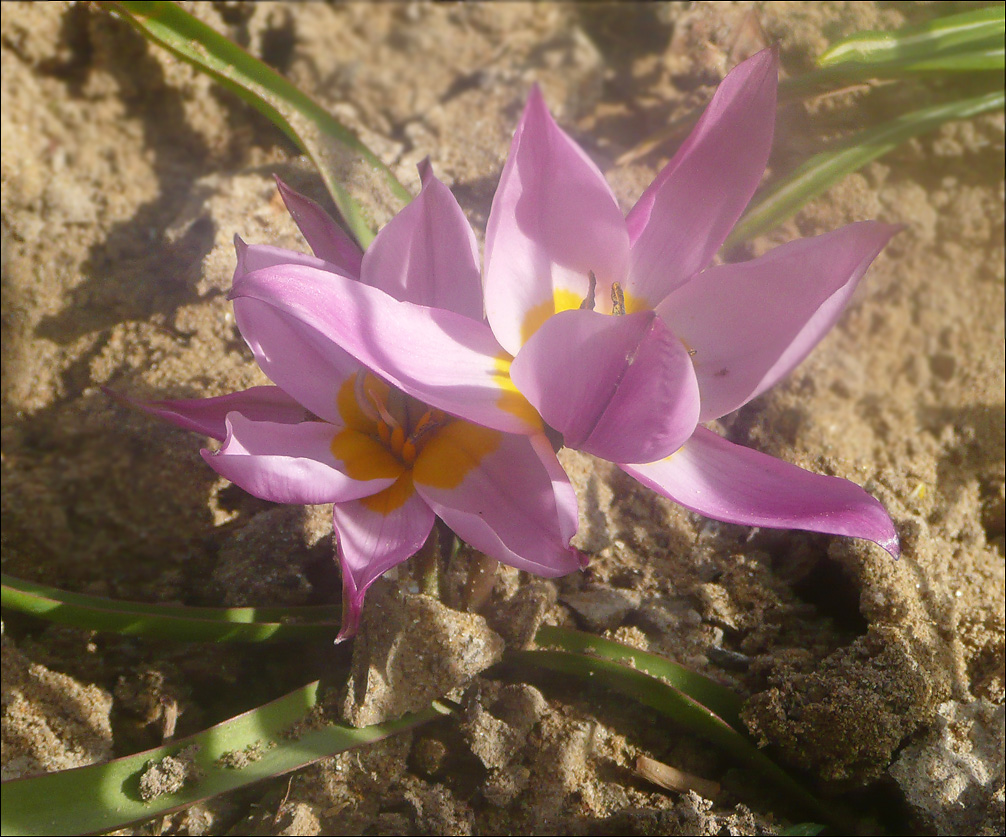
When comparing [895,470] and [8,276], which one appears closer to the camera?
[895,470]

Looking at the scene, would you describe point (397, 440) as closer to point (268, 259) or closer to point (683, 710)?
point (268, 259)

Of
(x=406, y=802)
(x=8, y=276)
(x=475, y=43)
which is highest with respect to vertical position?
(x=475, y=43)

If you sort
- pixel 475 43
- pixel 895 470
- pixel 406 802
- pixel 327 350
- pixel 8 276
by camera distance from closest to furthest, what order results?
pixel 327 350 < pixel 406 802 < pixel 895 470 < pixel 8 276 < pixel 475 43

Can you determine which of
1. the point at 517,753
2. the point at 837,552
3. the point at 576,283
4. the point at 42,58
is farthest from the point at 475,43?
the point at 517,753

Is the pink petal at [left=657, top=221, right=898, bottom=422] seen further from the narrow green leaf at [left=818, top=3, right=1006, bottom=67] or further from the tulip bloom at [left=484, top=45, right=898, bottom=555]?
the narrow green leaf at [left=818, top=3, right=1006, bottom=67]

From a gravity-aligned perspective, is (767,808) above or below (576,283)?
below

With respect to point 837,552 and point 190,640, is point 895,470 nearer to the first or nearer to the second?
point 837,552

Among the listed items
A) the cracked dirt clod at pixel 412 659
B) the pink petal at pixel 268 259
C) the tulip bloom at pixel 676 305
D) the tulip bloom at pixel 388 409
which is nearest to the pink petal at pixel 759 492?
the tulip bloom at pixel 676 305

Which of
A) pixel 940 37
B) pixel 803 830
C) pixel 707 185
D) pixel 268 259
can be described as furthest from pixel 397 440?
pixel 940 37
